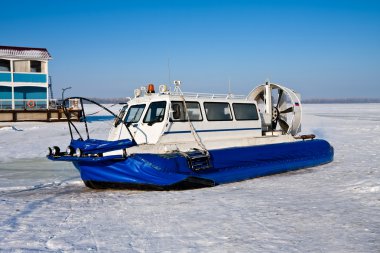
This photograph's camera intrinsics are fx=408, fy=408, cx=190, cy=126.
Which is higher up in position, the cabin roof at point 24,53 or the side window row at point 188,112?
the cabin roof at point 24,53

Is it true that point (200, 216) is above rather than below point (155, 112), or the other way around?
below

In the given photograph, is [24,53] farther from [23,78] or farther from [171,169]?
[171,169]

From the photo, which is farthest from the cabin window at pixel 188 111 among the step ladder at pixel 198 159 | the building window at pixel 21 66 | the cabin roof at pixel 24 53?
the building window at pixel 21 66

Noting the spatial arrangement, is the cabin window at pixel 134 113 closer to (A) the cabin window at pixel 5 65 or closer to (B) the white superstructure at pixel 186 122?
(B) the white superstructure at pixel 186 122

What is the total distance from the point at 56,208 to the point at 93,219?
3.02ft

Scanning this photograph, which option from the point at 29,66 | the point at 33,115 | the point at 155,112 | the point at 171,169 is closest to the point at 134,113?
the point at 155,112

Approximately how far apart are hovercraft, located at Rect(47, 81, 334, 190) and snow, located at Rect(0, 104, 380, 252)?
0.28 m

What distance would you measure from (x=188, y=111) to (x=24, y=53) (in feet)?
67.1

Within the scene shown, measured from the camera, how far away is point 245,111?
9.68 m

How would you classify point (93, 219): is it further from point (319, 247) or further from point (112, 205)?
point (319, 247)

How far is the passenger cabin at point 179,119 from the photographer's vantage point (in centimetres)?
784

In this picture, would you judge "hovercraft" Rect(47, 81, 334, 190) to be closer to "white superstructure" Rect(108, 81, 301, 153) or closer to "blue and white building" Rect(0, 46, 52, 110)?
"white superstructure" Rect(108, 81, 301, 153)

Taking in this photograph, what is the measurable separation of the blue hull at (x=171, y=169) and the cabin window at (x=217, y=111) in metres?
0.95

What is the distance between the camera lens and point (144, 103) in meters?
8.19
